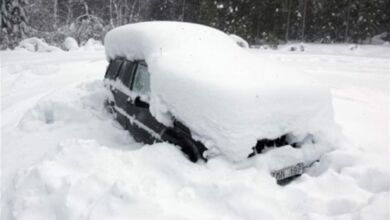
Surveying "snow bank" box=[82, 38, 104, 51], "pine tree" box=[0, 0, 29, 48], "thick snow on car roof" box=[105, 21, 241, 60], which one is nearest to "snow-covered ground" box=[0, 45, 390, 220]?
"thick snow on car roof" box=[105, 21, 241, 60]

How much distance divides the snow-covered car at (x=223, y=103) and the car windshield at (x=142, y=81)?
0.01 meters

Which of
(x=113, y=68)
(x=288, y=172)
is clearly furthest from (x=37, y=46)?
(x=288, y=172)

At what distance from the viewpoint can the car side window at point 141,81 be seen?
5.17 metres

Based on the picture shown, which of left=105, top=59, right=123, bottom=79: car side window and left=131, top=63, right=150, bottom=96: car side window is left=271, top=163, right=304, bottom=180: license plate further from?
left=105, top=59, right=123, bottom=79: car side window

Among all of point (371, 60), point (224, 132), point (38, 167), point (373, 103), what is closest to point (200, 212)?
point (224, 132)

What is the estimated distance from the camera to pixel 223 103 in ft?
13.2

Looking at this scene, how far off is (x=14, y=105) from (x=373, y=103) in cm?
767

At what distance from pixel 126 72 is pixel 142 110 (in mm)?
943

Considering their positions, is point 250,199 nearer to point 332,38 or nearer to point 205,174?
point 205,174

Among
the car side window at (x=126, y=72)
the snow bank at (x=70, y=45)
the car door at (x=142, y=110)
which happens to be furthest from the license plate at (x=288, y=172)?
the snow bank at (x=70, y=45)

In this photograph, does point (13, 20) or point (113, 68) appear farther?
point (13, 20)

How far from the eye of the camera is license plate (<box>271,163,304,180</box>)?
13.5 feet

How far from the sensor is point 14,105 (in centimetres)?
826

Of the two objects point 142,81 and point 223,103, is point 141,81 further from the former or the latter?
point 223,103
